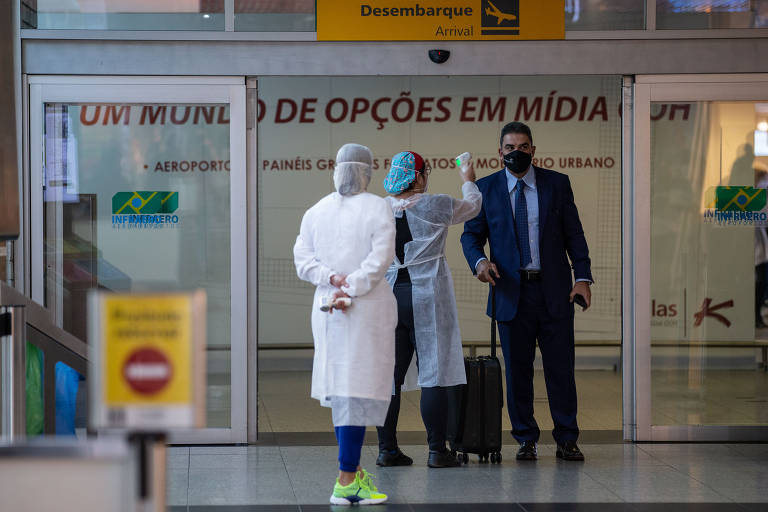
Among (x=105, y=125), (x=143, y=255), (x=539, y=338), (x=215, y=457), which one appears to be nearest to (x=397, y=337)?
(x=539, y=338)

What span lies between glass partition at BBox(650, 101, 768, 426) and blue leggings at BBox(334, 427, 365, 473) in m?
2.47

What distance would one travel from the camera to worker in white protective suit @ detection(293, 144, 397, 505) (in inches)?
164

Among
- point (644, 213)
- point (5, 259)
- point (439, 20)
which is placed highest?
point (439, 20)

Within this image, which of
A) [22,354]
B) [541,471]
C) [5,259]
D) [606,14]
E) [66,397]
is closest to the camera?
[22,354]

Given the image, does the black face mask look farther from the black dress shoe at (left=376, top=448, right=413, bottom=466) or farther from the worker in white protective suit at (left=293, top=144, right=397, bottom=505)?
the black dress shoe at (left=376, top=448, right=413, bottom=466)

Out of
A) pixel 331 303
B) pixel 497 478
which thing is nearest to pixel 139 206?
pixel 331 303

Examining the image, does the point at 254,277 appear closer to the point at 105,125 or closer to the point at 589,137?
the point at 105,125

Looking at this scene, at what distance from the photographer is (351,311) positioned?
4184 millimetres

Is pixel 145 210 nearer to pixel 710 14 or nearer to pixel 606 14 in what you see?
pixel 606 14

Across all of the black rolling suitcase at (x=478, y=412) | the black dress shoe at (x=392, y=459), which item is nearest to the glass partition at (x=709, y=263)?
the black rolling suitcase at (x=478, y=412)

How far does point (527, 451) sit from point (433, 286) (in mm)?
1111

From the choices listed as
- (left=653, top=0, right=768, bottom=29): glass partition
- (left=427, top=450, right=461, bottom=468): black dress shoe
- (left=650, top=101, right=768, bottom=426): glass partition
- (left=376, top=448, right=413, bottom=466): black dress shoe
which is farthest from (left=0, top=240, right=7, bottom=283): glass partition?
(left=653, top=0, right=768, bottom=29): glass partition

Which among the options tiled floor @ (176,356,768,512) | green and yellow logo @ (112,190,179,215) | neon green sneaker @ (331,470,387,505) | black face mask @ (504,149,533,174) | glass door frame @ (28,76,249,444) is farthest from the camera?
green and yellow logo @ (112,190,179,215)

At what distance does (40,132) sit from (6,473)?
4.23 meters
